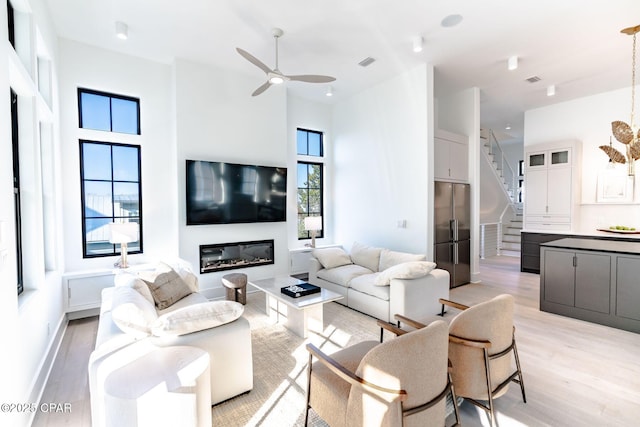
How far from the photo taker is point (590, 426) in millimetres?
1981

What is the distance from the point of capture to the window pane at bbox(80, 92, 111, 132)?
4129mm

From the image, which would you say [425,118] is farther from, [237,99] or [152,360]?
[152,360]

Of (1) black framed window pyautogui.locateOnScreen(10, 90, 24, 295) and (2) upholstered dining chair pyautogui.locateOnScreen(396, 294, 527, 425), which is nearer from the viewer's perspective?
(2) upholstered dining chair pyautogui.locateOnScreen(396, 294, 527, 425)

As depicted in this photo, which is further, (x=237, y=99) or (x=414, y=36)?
(x=237, y=99)

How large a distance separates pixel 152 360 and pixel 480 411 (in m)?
2.28


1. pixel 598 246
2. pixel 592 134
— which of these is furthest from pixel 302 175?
pixel 592 134

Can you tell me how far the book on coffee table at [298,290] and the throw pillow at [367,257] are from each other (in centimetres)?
141

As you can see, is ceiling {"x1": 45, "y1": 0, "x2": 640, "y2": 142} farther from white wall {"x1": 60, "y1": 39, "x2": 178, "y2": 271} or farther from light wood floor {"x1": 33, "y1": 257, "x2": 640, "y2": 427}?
light wood floor {"x1": 33, "y1": 257, "x2": 640, "y2": 427}

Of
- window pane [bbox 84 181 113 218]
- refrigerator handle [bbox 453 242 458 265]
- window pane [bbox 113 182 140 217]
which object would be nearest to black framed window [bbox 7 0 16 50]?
window pane [bbox 84 181 113 218]

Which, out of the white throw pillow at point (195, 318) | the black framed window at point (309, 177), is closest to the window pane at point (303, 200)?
the black framed window at point (309, 177)

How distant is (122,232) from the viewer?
3785 millimetres

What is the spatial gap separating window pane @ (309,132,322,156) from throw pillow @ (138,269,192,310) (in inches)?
156

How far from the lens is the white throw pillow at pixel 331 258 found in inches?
188

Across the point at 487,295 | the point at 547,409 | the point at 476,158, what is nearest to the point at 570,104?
the point at 476,158
